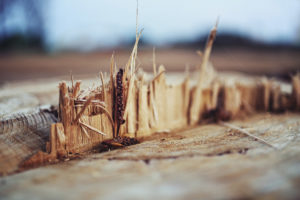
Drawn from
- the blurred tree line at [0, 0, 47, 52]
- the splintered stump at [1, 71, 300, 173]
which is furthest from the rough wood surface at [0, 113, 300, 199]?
the blurred tree line at [0, 0, 47, 52]

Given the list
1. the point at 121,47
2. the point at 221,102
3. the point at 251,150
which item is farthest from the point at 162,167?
the point at 121,47

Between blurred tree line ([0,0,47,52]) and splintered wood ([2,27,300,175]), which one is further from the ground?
blurred tree line ([0,0,47,52])

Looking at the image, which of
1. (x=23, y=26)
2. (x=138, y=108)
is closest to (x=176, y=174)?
(x=138, y=108)

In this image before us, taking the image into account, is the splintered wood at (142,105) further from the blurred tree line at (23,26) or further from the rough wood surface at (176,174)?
the blurred tree line at (23,26)

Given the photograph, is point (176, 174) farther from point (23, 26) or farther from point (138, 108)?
point (23, 26)

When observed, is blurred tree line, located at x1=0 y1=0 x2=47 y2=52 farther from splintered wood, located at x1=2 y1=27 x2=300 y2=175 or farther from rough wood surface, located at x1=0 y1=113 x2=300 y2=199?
rough wood surface, located at x1=0 y1=113 x2=300 y2=199

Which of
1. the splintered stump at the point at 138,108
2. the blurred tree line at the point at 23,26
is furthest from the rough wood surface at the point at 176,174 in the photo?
the blurred tree line at the point at 23,26
